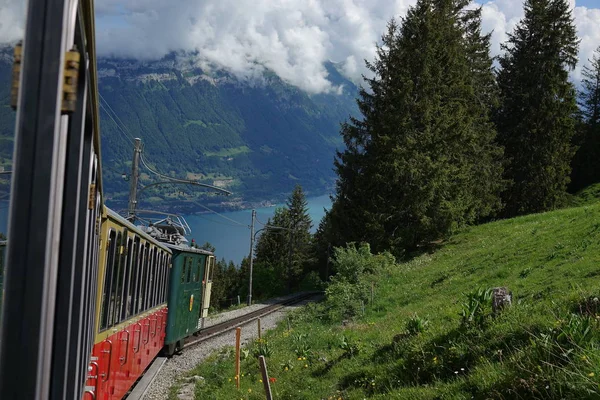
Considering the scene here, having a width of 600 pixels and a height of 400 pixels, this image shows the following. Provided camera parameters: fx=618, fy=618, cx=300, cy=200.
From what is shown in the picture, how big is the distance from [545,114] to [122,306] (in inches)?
1448

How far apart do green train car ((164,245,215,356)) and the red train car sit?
2.39 meters

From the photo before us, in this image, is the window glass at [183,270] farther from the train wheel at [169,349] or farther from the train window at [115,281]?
the train window at [115,281]

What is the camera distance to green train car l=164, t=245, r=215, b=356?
13.9 m

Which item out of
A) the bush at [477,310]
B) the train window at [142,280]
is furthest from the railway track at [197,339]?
the bush at [477,310]

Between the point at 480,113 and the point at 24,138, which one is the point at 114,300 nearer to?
the point at 24,138

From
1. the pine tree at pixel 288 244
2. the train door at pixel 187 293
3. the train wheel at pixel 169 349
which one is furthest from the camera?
the pine tree at pixel 288 244

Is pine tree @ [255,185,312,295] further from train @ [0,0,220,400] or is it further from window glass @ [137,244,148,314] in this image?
train @ [0,0,220,400]

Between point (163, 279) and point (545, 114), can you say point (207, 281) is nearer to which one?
point (163, 279)

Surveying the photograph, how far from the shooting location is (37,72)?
4.97ft

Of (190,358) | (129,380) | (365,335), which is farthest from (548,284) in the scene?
(190,358)

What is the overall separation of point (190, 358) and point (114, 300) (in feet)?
32.7

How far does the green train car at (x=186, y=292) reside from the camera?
13.9 m

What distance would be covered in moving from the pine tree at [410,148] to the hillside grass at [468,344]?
1080cm

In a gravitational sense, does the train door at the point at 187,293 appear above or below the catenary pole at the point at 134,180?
below
